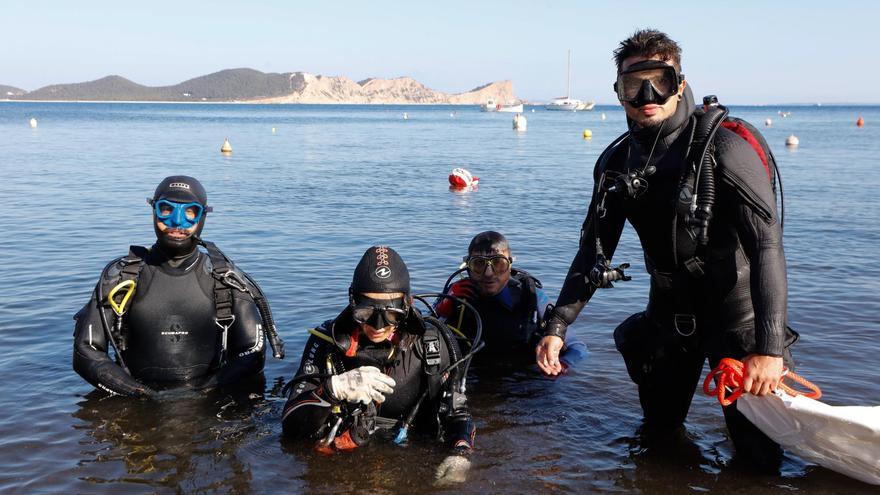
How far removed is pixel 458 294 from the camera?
680 centimetres

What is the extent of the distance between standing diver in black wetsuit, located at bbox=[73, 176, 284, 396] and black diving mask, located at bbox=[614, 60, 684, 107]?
10.1 ft

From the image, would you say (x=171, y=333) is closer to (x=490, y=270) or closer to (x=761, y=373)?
(x=490, y=270)

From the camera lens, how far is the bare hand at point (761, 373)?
3590 mm

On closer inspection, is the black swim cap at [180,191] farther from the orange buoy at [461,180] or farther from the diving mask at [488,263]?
the orange buoy at [461,180]

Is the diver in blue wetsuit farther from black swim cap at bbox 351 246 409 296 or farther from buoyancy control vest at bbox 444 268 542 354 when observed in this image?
black swim cap at bbox 351 246 409 296

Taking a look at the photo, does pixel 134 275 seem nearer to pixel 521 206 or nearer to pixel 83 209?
pixel 83 209

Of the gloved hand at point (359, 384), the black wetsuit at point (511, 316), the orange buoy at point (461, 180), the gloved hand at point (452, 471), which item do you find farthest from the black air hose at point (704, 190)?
the orange buoy at point (461, 180)

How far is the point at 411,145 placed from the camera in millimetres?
42438

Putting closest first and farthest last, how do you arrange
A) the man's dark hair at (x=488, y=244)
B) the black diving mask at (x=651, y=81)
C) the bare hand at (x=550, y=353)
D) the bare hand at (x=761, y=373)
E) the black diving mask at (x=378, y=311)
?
1. the bare hand at (x=761, y=373)
2. the black diving mask at (x=651, y=81)
3. the bare hand at (x=550, y=353)
4. the black diving mask at (x=378, y=311)
5. the man's dark hair at (x=488, y=244)

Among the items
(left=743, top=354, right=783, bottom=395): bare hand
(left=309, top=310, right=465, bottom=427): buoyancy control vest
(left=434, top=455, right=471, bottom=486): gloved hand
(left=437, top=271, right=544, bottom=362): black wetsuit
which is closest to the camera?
(left=743, top=354, right=783, bottom=395): bare hand

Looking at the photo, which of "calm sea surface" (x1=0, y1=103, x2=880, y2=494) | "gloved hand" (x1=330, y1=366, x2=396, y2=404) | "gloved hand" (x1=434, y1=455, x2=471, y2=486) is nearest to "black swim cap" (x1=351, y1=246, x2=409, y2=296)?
"gloved hand" (x1=330, y1=366, x2=396, y2=404)

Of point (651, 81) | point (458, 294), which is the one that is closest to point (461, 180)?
point (458, 294)

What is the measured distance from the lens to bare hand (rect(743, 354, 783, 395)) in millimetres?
3590

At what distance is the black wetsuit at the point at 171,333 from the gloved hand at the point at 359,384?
55.1 inches
